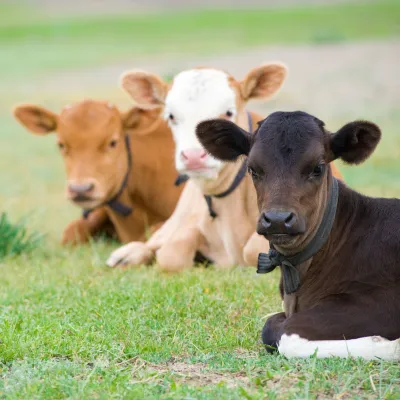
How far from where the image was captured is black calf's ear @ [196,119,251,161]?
5523 mm

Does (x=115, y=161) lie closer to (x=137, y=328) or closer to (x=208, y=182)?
(x=208, y=182)

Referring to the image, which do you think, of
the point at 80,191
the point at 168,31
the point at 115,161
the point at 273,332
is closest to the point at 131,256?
the point at 80,191

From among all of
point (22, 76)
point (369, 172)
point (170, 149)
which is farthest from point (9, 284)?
point (22, 76)

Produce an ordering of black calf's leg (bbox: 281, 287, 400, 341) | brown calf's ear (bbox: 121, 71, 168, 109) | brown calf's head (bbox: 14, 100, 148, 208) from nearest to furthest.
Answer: black calf's leg (bbox: 281, 287, 400, 341) → brown calf's ear (bbox: 121, 71, 168, 109) → brown calf's head (bbox: 14, 100, 148, 208)

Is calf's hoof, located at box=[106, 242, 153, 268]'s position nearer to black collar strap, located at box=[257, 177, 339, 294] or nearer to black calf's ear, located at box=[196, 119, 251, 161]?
black calf's ear, located at box=[196, 119, 251, 161]

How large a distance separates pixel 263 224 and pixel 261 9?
62510 mm

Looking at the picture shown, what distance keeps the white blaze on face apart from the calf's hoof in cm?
121

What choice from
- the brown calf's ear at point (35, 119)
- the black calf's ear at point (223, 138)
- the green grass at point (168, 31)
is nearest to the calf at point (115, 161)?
the brown calf's ear at point (35, 119)

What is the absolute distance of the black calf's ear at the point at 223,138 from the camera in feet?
18.1

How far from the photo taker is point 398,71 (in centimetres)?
2362

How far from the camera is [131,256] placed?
8.35 metres

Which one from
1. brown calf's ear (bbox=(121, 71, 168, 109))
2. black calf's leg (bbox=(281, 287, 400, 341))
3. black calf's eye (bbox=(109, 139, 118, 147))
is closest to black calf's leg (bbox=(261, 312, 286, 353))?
black calf's leg (bbox=(281, 287, 400, 341))

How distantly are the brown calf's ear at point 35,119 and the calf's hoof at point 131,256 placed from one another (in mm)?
1943

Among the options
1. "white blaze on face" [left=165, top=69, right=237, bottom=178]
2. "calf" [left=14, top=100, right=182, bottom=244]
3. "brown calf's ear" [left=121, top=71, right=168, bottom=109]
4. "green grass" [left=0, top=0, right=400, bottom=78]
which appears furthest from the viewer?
"green grass" [left=0, top=0, right=400, bottom=78]
